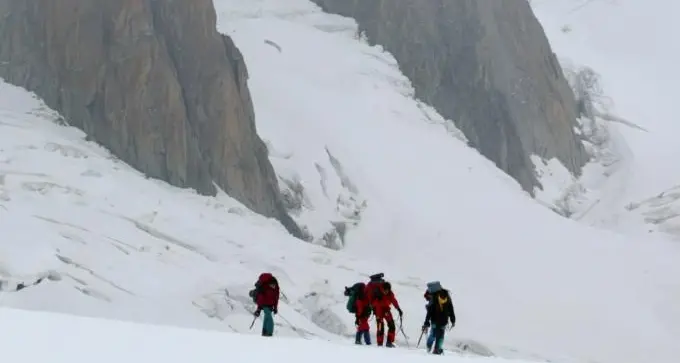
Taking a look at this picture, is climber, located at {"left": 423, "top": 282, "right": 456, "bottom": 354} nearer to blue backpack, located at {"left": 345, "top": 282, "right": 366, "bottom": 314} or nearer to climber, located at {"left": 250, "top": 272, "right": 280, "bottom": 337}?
blue backpack, located at {"left": 345, "top": 282, "right": 366, "bottom": 314}

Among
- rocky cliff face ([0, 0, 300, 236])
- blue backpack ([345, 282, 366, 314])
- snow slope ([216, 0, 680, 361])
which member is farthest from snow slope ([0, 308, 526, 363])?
rocky cliff face ([0, 0, 300, 236])

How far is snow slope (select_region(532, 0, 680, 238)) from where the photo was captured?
2293 inches

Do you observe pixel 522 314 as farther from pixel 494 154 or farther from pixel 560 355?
pixel 494 154

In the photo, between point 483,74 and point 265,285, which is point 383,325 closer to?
point 265,285

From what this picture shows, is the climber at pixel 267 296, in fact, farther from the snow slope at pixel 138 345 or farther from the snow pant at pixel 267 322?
the snow slope at pixel 138 345

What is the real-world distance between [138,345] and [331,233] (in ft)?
110

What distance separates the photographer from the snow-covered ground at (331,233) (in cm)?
3003

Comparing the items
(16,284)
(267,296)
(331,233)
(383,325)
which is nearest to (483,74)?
(331,233)

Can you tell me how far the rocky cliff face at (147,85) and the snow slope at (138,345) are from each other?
88.5 ft

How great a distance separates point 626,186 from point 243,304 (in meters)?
37.3

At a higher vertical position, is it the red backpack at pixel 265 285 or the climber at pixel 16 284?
the red backpack at pixel 265 285

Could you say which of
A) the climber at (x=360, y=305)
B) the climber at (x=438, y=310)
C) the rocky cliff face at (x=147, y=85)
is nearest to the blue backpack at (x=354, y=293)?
the climber at (x=360, y=305)

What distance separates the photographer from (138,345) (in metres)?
11.5

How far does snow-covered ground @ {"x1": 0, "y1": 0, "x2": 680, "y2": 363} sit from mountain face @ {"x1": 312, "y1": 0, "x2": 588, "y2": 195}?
230 centimetres
